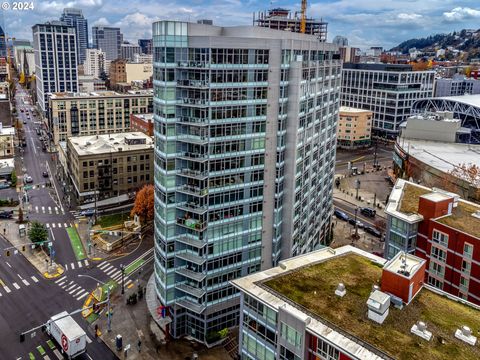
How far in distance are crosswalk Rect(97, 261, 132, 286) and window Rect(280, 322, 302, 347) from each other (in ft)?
155

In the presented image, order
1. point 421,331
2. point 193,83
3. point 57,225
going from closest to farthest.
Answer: point 421,331 < point 193,83 < point 57,225

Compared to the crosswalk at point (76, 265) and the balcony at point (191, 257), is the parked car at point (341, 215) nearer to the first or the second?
the balcony at point (191, 257)

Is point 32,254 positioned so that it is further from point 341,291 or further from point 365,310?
point 365,310

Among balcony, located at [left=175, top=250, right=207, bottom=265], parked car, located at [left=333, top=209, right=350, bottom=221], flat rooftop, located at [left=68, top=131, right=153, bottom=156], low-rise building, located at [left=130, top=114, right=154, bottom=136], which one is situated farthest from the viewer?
low-rise building, located at [left=130, top=114, right=154, bottom=136]

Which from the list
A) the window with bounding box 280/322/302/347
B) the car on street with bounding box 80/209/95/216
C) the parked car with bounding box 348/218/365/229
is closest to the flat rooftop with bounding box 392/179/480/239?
the window with bounding box 280/322/302/347

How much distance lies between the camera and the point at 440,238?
6762cm

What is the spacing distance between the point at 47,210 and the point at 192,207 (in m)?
70.2

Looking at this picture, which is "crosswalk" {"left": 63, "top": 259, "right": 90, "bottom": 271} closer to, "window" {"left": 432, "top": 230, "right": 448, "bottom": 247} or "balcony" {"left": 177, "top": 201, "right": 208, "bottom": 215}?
"balcony" {"left": 177, "top": 201, "right": 208, "bottom": 215}

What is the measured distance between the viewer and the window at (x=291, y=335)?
44188mm

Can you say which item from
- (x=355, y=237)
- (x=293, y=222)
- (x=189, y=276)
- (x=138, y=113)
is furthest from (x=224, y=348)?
(x=138, y=113)

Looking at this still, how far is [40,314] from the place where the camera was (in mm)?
74750

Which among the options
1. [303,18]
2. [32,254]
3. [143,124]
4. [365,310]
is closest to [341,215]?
[32,254]

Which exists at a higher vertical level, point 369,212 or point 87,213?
point 87,213

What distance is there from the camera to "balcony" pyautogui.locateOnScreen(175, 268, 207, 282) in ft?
219
